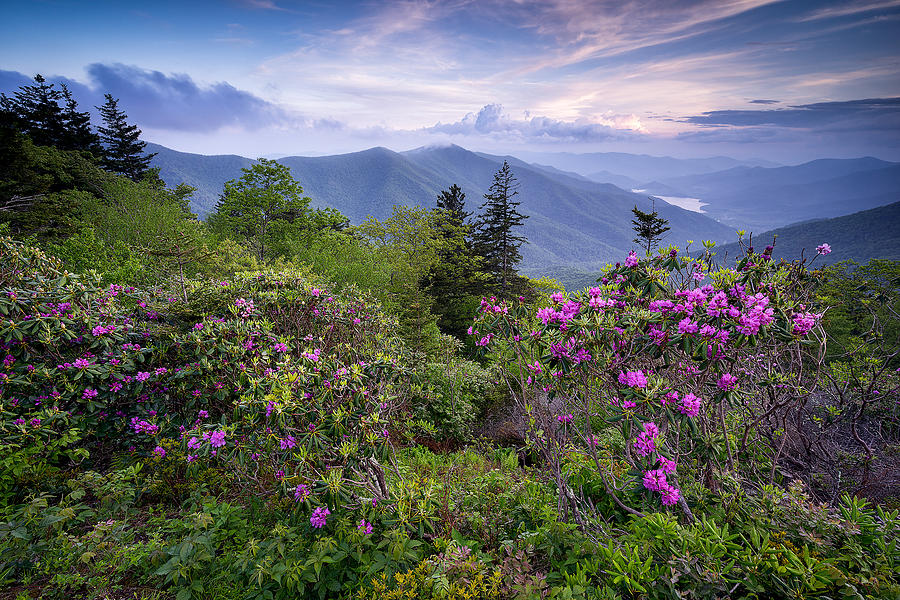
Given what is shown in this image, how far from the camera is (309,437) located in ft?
9.46

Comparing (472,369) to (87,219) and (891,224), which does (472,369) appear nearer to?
(87,219)

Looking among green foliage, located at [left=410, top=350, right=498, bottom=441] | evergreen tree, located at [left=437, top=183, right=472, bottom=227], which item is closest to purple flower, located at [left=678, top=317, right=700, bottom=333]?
green foliage, located at [left=410, top=350, right=498, bottom=441]

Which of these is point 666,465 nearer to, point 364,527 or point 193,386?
point 364,527

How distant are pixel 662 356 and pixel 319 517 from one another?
312 centimetres

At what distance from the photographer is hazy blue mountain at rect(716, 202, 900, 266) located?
10212cm

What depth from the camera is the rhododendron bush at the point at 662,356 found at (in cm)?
266

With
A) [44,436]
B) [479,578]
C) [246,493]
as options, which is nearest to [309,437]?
[479,578]

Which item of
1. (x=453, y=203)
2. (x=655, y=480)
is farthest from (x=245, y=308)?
(x=453, y=203)

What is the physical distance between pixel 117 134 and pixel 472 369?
40.8 m

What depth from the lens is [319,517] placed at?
2844mm

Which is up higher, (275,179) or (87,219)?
(275,179)

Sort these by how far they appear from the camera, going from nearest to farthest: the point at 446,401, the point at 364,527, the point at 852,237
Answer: the point at 364,527 < the point at 446,401 < the point at 852,237

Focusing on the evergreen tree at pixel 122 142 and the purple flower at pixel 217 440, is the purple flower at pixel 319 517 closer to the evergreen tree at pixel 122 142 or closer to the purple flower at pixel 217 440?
the purple flower at pixel 217 440

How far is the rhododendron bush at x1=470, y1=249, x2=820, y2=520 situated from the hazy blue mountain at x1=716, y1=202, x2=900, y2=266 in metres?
118
